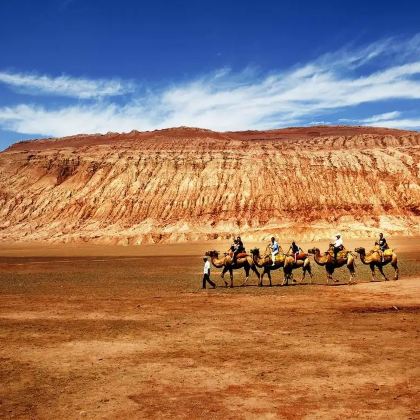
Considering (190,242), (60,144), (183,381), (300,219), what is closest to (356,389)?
(183,381)

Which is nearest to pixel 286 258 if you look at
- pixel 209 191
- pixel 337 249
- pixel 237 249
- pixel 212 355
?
pixel 237 249

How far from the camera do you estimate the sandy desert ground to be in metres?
7.69

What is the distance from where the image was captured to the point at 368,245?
54.5 meters

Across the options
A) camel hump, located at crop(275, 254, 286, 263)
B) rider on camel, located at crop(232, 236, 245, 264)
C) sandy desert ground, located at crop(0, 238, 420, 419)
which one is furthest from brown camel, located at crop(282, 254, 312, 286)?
sandy desert ground, located at crop(0, 238, 420, 419)

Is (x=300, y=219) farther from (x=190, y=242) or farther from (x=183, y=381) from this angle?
(x=183, y=381)

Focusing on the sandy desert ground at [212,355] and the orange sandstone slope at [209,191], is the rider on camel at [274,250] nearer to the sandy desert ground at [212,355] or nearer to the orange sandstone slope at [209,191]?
the sandy desert ground at [212,355]

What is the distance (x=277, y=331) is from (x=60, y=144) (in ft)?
414

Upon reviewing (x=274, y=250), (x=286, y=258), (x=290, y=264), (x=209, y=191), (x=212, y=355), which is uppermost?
(x=209, y=191)

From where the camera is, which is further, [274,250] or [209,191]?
[209,191]

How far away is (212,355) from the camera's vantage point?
10.6 m

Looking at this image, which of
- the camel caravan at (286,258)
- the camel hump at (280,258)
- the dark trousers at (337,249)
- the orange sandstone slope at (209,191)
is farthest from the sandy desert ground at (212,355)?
the orange sandstone slope at (209,191)

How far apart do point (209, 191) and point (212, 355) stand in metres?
76.0

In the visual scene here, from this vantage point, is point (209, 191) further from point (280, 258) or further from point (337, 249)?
point (280, 258)

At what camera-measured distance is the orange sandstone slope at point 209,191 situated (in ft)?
255
